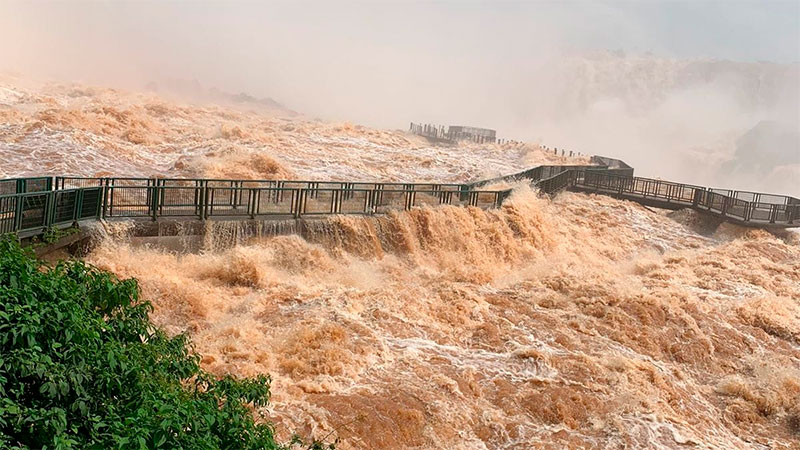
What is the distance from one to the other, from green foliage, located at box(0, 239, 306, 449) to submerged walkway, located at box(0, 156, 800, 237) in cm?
670

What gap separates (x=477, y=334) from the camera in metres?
12.5

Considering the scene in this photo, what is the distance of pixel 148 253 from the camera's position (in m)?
13.4

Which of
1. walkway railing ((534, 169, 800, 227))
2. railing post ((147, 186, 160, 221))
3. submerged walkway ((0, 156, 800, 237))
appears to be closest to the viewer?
submerged walkway ((0, 156, 800, 237))

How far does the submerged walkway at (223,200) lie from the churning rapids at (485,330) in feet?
2.05

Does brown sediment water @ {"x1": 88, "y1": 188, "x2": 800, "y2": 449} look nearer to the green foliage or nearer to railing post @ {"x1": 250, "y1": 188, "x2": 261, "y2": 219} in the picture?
railing post @ {"x1": 250, "y1": 188, "x2": 261, "y2": 219}

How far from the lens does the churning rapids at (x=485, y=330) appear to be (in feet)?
30.1

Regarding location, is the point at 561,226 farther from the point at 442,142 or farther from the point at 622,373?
the point at 442,142

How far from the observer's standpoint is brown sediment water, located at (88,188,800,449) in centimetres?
914

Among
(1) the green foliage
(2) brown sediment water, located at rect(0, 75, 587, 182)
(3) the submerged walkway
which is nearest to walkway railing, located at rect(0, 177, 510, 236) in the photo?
(3) the submerged walkway

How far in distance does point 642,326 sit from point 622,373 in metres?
3.48

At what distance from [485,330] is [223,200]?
713 cm

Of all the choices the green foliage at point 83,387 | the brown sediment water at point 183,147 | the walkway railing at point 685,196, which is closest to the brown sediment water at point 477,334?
the green foliage at point 83,387

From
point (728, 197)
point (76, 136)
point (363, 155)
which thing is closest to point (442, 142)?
point (363, 155)

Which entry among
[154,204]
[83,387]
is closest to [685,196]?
[154,204]
